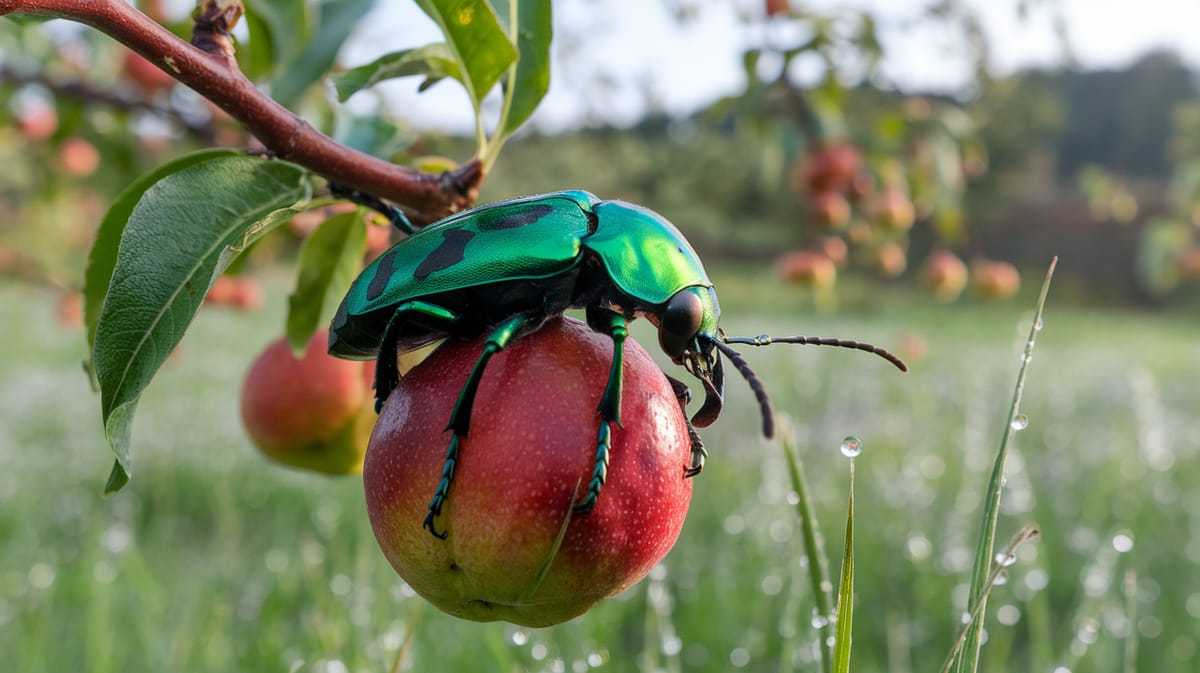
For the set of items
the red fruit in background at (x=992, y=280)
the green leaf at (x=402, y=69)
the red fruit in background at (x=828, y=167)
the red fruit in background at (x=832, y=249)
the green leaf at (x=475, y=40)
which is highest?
the green leaf at (x=475, y=40)

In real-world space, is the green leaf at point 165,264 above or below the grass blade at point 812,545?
above

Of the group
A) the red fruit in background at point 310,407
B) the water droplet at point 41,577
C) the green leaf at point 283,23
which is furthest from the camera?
the water droplet at point 41,577

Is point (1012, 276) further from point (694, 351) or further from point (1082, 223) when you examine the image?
point (1082, 223)

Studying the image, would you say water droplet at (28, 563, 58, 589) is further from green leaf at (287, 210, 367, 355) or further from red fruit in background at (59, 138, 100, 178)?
green leaf at (287, 210, 367, 355)

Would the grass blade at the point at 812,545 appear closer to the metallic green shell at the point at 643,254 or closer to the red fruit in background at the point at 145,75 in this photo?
the metallic green shell at the point at 643,254

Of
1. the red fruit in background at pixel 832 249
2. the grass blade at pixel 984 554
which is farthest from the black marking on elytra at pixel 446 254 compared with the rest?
the red fruit in background at pixel 832 249

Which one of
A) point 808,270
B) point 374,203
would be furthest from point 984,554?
point 808,270
